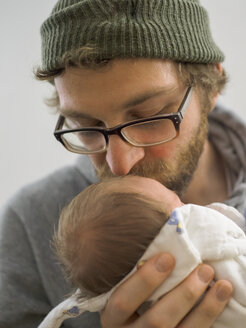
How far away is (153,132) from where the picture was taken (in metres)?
1.32

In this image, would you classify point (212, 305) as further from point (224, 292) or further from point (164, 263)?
point (164, 263)

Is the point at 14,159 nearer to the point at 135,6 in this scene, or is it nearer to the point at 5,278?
the point at 5,278

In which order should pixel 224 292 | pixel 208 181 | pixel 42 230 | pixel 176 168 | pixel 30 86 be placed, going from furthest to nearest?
pixel 30 86
pixel 208 181
pixel 42 230
pixel 176 168
pixel 224 292

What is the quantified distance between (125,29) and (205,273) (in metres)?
0.69

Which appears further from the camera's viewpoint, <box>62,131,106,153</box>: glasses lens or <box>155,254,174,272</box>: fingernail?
<box>62,131,106,153</box>: glasses lens

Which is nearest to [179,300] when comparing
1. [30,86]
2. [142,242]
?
[142,242]

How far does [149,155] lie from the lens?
53.7 inches

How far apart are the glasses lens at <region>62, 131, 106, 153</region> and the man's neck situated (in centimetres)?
53

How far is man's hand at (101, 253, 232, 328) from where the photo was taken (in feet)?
3.14

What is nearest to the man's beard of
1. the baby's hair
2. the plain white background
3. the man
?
the man

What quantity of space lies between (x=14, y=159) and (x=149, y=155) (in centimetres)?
132

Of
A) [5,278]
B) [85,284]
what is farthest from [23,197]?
[85,284]

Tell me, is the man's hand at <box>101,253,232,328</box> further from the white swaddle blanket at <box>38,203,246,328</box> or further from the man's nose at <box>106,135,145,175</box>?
the man's nose at <box>106,135,145,175</box>

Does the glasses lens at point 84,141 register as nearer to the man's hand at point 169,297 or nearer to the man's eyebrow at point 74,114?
the man's eyebrow at point 74,114
